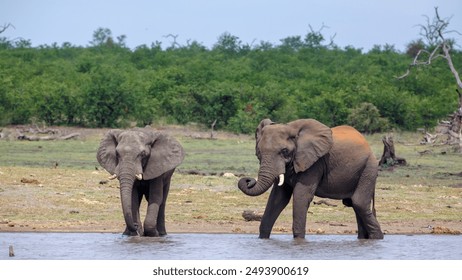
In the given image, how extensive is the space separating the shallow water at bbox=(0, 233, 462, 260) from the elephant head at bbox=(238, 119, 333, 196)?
2.76ft

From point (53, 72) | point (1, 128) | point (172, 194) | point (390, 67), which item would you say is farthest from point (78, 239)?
point (390, 67)

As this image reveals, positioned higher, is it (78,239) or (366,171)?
(366,171)

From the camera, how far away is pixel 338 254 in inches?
604

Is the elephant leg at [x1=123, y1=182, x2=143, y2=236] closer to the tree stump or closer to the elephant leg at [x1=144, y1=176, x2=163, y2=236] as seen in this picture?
the elephant leg at [x1=144, y1=176, x2=163, y2=236]

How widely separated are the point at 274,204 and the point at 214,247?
3.14 feet

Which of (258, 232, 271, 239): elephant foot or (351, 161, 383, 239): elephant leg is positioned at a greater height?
(351, 161, 383, 239): elephant leg

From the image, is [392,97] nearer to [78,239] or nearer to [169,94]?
[169,94]

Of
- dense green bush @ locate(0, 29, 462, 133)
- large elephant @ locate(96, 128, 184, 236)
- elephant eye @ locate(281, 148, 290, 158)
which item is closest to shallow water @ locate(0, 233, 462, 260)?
large elephant @ locate(96, 128, 184, 236)

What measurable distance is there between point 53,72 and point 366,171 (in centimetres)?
3237

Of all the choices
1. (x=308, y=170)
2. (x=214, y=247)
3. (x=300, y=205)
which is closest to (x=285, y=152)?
(x=308, y=170)

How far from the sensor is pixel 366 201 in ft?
53.4

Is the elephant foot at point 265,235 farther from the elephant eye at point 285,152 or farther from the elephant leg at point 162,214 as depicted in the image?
the elephant leg at point 162,214

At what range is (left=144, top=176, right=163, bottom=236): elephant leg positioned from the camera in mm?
15750

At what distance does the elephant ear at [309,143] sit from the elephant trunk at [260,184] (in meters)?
0.44
